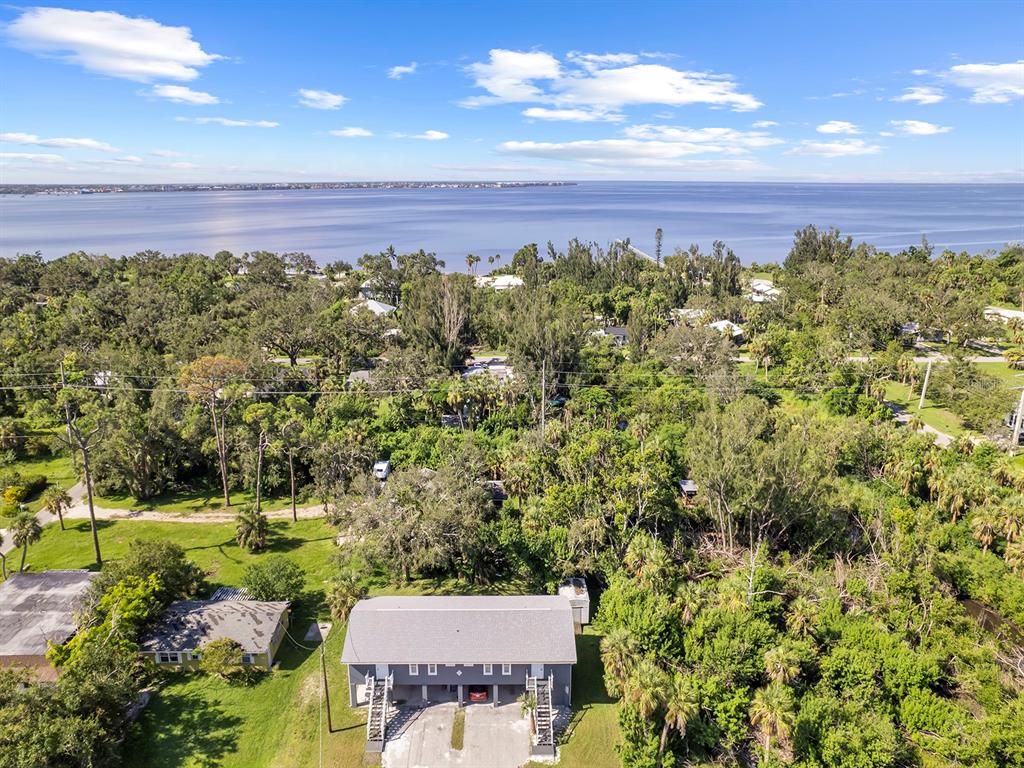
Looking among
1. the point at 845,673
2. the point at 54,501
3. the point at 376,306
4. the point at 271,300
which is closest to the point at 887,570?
the point at 845,673

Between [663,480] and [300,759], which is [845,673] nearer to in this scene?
[663,480]

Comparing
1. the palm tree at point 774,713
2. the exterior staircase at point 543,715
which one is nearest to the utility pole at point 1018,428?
the palm tree at point 774,713

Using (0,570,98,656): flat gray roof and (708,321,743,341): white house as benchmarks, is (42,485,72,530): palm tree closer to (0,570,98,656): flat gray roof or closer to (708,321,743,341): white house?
(0,570,98,656): flat gray roof

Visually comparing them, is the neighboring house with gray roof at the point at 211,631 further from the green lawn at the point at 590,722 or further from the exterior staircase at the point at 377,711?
the green lawn at the point at 590,722

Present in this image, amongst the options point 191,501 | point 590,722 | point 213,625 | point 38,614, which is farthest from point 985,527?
point 191,501

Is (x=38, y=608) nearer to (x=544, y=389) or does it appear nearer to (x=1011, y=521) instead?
(x=544, y=389)
